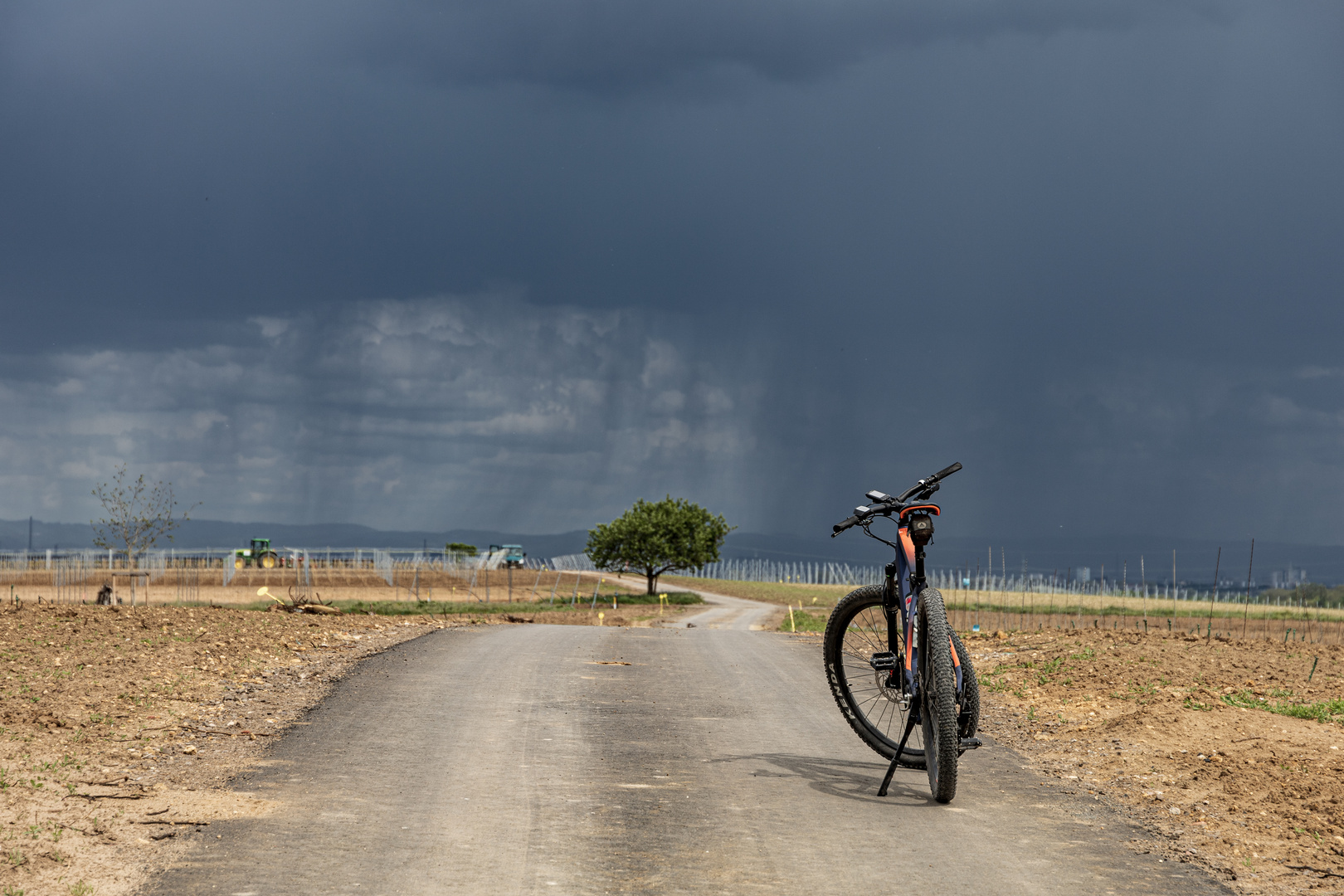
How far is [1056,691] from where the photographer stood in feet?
46.9

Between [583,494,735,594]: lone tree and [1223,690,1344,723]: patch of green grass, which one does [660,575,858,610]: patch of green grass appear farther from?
[1223,690,1344,723]: patch of green grass

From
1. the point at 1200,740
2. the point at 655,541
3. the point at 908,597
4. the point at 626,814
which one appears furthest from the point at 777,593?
the point at 626,814

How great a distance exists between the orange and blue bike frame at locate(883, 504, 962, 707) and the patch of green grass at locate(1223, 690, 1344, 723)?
5.71 meters

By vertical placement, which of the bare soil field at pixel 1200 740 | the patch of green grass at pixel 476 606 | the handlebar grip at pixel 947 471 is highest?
the handlebar grip at pixel 947 471

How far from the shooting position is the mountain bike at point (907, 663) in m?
8.07

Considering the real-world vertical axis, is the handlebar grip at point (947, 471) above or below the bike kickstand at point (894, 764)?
above

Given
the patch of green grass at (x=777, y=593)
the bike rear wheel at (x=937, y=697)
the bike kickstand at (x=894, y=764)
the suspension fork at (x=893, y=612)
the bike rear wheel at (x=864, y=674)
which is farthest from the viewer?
the patch of green grass at (x=777, y=593)

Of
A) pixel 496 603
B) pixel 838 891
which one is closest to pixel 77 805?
pixel 838 891

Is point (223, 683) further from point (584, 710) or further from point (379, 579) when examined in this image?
point (379, 579)

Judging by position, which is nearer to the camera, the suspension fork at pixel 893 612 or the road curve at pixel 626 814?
the road curve at pixel 626 814

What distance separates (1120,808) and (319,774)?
20.9ft

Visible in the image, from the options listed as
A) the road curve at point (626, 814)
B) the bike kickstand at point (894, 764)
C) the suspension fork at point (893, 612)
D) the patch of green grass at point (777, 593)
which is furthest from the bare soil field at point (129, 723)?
the patch of green grass at point (777, 593)

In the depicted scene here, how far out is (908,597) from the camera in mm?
8836

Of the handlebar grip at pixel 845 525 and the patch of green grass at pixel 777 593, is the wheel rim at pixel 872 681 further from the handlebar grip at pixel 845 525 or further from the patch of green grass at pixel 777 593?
the patch of green grass at pixel 777 593
